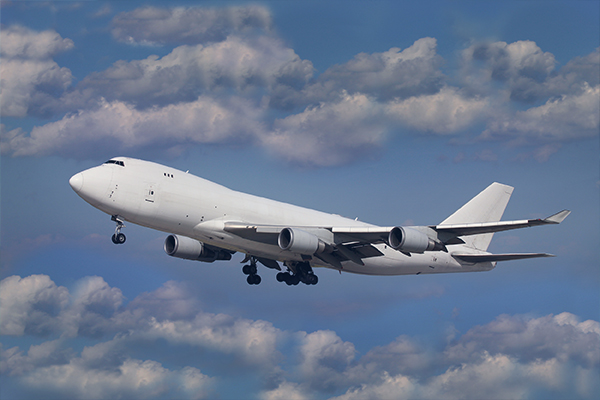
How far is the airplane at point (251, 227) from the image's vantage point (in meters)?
40.7

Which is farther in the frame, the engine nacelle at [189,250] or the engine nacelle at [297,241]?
the engine nacelle at [189,250]

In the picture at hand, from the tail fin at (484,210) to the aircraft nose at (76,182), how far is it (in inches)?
Result: 1289

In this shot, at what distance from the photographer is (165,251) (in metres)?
51.5

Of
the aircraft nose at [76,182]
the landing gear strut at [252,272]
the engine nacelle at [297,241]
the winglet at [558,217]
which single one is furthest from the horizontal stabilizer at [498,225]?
the aircraft nose at [76,182]

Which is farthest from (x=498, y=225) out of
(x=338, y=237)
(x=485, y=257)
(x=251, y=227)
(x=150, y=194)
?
(x=150, y=194)

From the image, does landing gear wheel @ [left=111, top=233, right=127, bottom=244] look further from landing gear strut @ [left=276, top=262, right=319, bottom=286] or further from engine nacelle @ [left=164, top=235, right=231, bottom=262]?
landing gear strut @ [left=276, top=262, right=319, bottom=286]

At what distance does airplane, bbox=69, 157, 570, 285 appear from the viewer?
4069 centimetres

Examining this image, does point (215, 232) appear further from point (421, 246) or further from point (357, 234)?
point (421, 246)

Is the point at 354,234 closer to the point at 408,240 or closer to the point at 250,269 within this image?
the point at 408,240

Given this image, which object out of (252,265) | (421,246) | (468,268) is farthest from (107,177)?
(468,268)

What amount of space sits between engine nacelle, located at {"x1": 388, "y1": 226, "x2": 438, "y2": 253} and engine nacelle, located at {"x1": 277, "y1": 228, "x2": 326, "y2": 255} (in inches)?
206

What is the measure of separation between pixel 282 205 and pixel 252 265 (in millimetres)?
8083

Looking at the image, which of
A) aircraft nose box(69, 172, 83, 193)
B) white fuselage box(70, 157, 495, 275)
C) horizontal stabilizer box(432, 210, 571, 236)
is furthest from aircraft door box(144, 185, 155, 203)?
horizontal stabilizer box(432, 210, 571, 236)

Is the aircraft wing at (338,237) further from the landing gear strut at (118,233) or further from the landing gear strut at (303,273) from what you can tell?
the landing gear strut at (118,233)
